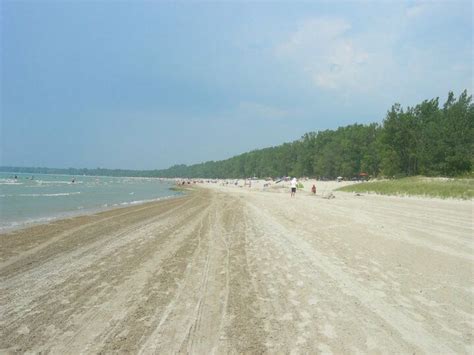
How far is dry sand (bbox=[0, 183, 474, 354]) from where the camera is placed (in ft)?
14.0

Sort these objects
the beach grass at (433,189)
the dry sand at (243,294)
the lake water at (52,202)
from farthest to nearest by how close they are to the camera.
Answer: the beach grass at (433,189), the lake water at (52,202), the dry sand at (243,294)

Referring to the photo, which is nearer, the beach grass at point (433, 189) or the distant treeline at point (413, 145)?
the beach grass at point (433, 189)

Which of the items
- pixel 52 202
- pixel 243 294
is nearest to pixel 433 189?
pixel 243 294

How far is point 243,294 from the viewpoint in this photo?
19.4ft

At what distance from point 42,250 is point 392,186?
33.1m

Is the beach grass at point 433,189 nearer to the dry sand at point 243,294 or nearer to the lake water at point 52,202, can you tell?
the dry sand at point 243,294

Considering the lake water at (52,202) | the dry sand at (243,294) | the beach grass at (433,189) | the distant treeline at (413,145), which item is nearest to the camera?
the dry sand at (243,294)

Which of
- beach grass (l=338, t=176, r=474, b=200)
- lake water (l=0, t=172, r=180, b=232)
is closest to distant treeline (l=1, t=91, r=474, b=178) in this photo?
beach grass (l=338, t=176, r=474, b=200)

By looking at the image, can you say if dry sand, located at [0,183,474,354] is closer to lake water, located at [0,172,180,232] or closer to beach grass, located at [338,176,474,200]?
lake water, located at [0,172,180,232]


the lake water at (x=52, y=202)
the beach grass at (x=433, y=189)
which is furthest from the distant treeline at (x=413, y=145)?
the lake water at (x=52, y=202)

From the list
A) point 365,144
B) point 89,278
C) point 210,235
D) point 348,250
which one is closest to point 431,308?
point 348,250

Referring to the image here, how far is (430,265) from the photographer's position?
7.57 m

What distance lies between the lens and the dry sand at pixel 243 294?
167 inches

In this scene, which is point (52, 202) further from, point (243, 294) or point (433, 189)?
point (433, 189)
